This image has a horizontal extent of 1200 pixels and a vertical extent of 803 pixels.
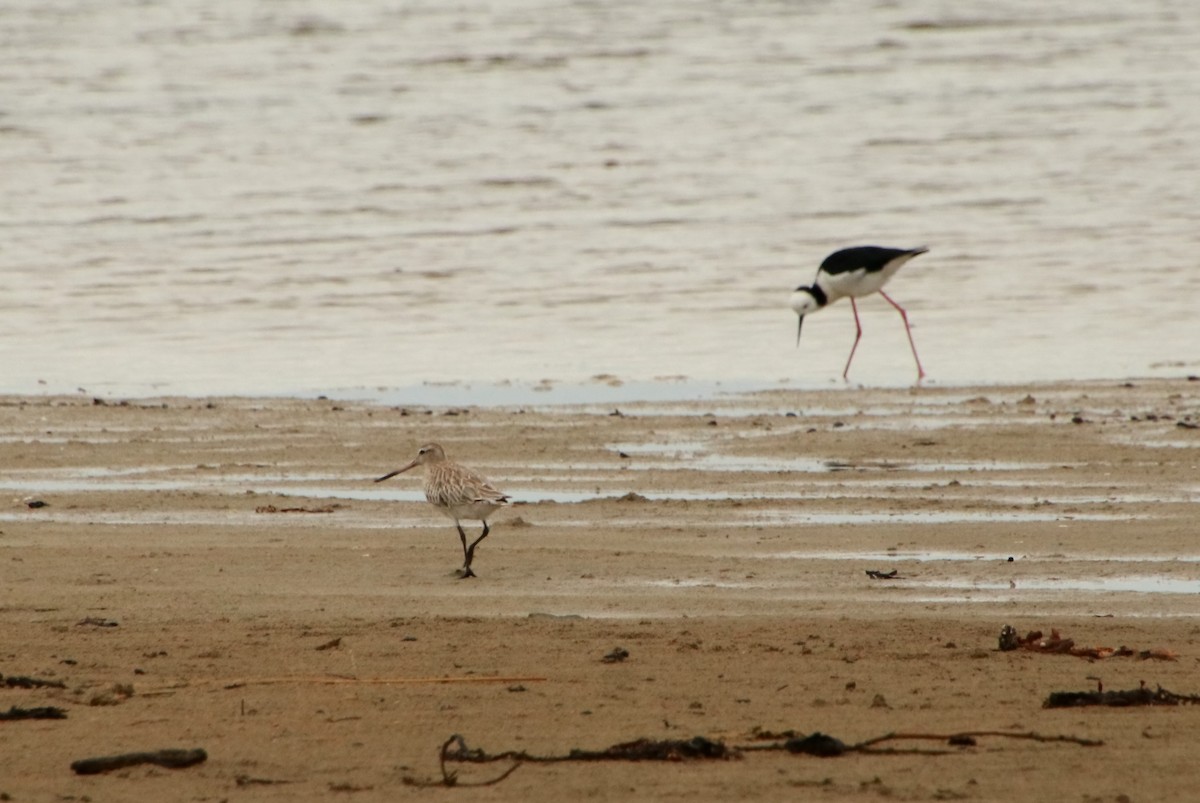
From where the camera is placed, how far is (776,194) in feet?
85.3

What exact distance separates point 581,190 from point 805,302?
8.93 m

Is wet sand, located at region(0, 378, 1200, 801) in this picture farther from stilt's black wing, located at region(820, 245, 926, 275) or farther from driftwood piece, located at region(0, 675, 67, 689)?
stilt's black wing, located at region(820, 245, 926, 275)

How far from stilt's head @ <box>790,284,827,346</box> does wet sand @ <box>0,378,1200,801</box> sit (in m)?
3.71

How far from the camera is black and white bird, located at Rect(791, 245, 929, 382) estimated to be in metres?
18.1

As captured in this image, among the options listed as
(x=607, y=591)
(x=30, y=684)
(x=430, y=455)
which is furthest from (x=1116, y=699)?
(x=430, y=455)

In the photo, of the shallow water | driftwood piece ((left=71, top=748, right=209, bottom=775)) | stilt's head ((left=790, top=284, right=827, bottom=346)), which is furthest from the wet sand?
stilt's head ((left=790, top=284, right=827, bottom=346))

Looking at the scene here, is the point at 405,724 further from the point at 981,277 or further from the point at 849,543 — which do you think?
the point at 981,277

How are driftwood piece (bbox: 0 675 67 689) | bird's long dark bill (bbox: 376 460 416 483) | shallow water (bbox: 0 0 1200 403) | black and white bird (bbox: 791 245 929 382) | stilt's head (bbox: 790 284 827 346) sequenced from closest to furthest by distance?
driftwood piece (bbox: 0 675 67 689) < bird's long dark bill (bbox: 376 460 416 483) < shallow water (bbox: 0 0 1200 403) < stilt's head (bbox: 790 284 827 346) < black and white bird (bbox: 791 245 929 382)

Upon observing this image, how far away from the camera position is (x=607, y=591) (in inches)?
336

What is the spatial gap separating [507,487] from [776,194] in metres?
15.4

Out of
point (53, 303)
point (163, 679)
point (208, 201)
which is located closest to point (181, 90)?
point (208, 201)

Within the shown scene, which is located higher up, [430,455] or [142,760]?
[430,455]

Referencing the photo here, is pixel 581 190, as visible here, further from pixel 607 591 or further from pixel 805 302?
pixel 607 591

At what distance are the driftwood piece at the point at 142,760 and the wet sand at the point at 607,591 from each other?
0.14ft
